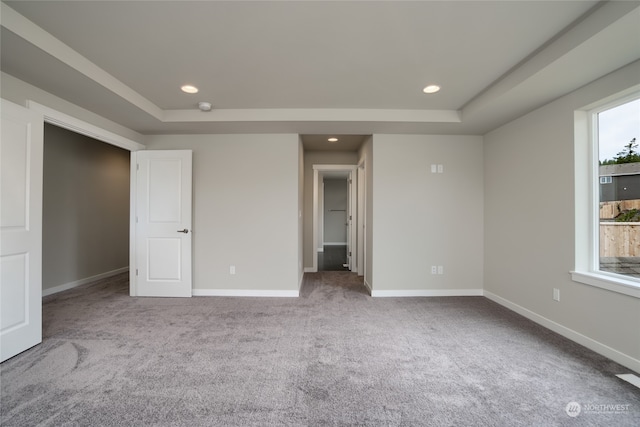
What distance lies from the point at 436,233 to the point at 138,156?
14.7ft

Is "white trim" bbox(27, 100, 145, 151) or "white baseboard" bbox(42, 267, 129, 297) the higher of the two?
"white trim" bbox(27, 100, 145, 151)

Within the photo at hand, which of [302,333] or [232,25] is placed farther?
[302,333]

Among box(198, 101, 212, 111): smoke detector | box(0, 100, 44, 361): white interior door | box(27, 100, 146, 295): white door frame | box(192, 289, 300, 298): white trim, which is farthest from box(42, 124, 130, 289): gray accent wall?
box(198, 101, 212, 111): smoke detector

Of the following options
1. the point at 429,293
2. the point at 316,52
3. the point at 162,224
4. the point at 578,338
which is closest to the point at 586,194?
the point at 578,338

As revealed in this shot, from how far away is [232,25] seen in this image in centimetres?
184

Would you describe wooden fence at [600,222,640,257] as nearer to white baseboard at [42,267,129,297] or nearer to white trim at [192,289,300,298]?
white trim at [192,289,300,298]

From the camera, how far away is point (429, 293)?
3.86 m

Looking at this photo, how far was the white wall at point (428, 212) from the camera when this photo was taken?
388 cm

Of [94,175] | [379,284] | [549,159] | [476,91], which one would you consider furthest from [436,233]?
[94,175]

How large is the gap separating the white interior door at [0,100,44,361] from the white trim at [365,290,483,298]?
366 centimetres

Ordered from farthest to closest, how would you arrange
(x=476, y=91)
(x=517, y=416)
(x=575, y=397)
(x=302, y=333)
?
1. (x=476, y=91)
2. (x=302, y=333)
3. (x=575, y=397)
4. (x=517, y=416)

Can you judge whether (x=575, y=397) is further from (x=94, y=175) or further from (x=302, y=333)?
(x=94, y=175)

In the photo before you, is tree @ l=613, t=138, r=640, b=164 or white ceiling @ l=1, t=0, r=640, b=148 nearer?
white ceiling @ l=1, t=0, r=640, b=148

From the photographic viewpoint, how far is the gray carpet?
1548 millimetres
